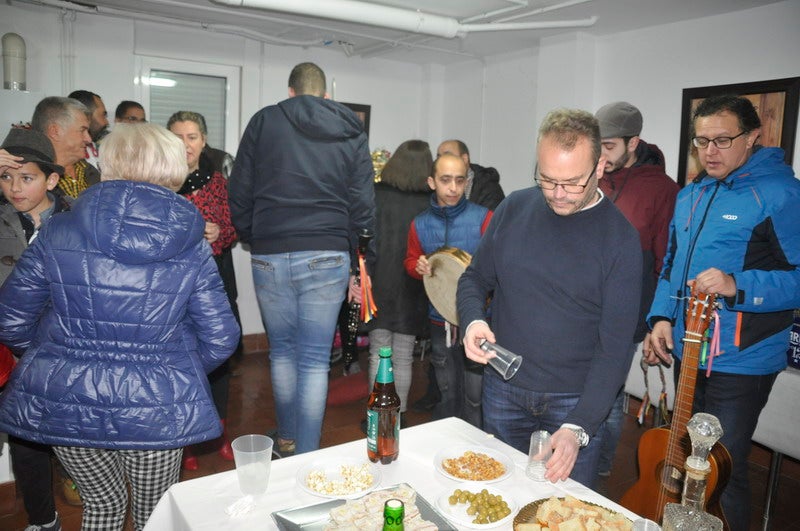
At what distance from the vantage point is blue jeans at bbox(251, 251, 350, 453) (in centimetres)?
261

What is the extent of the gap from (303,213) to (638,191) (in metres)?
1.60

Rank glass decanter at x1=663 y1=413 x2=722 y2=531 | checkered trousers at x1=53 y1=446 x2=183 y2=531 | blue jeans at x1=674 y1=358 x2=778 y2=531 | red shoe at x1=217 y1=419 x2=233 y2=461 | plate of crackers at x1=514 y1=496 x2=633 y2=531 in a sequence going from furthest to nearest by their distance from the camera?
red shoe at x1=217 y1=419 x2=233 y2=461 < blue jeans at x1=674 y1=358 x2=778 y2=531 < checkered trousers at x1=53 y1=446 x2=183 y2=531 < plate of crackers at x1=514 y1=496 x2=633 y2=531 < glass decanter at x1=663 y1=413 x2=722 y2=531

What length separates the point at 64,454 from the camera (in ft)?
5.50

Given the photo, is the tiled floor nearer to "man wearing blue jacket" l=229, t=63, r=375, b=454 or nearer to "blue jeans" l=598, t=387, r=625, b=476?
"blue jeans" l=598, t=387, r=625, b=476

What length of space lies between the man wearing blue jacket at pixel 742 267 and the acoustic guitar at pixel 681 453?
4.7 inches

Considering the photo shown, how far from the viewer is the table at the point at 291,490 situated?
4.14 feet

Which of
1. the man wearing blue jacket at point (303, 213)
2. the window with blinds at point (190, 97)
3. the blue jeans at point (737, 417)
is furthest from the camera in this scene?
the window with blinds at point (190, 97)

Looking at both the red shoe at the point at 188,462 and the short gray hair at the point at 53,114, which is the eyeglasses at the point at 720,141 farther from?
the red shoe at the point at 188,462

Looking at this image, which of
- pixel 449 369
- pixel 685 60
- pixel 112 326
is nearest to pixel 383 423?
pixel 112 326

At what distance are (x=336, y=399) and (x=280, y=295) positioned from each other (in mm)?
1677

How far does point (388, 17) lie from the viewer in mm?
3984

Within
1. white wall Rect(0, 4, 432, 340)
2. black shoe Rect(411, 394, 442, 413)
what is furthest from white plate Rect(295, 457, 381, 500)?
white wall Rect(0, 4, 432, 340)

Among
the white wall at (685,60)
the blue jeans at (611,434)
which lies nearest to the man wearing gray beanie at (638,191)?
the blue jeans at (611,434)

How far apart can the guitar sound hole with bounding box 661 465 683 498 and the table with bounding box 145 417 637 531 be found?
0.66m
